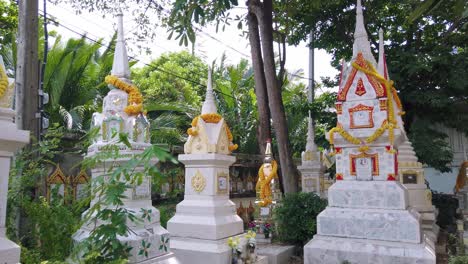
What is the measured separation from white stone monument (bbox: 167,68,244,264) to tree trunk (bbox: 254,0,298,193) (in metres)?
2.52

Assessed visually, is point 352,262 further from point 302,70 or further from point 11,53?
point 302,70

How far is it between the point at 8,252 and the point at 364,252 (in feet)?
16.8

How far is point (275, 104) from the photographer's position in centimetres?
925

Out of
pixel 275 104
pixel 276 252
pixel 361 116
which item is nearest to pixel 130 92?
pixel 276 252

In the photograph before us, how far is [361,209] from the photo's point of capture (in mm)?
6508

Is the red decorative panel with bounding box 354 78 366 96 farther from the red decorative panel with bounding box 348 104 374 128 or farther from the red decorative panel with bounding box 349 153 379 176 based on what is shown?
the red decorative panel with bounding box 349 153 379 176

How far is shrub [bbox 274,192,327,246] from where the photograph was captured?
7.71 metres

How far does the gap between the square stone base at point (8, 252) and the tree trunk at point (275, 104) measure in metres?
6.82

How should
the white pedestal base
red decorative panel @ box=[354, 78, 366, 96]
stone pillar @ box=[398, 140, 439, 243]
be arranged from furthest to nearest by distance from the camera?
stone pillar @ box=[398, 140, 439, 243] → red decorative panel @ box=[354, 78, 366, 96] → the white pedestal base

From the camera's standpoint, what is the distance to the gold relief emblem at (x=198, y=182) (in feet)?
21.6

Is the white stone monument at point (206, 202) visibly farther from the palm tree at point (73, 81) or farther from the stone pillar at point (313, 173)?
the palm tree at point (73, 81)

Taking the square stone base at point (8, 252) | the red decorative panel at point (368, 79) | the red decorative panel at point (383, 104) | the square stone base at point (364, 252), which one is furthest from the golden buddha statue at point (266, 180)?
the square stone base at point (8, 252)

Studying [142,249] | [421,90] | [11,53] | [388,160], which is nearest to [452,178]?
[421,90]

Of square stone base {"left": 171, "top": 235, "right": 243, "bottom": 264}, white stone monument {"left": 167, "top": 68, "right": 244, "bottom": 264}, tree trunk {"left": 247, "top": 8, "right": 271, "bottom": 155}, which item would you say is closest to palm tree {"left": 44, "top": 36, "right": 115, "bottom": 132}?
tree trunk {"left": 247, "top": 8, "right": 271, "bottom": 155}
